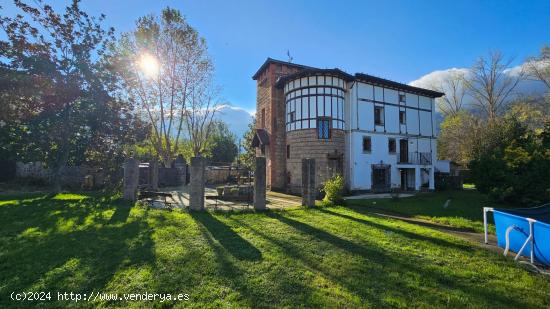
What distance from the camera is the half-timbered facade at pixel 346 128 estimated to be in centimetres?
1967

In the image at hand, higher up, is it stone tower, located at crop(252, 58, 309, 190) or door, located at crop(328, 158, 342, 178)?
stone tower, located at crop(252, 58, 309, 190)

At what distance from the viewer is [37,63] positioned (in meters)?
11.1

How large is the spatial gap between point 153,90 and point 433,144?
86.6 feet

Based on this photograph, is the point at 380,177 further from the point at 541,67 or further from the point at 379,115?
the point at 541,67

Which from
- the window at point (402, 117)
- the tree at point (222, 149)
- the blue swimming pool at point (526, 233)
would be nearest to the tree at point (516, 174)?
the window at point (402, 117)

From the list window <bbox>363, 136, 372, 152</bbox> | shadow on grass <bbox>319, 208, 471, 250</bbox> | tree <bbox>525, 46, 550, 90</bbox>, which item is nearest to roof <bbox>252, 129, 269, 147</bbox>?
window <bbox>363, 136, 372, 152</bbox>

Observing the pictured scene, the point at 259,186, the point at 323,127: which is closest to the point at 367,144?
the point at 323,127

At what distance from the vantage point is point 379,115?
73.2ft

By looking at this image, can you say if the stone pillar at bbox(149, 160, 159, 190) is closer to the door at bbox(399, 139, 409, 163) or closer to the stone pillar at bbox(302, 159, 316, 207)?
the stone pillar at bbox(302, 159, 316, 207)

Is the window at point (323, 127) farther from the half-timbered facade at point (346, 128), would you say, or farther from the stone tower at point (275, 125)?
the stone tower at point (275, 125)

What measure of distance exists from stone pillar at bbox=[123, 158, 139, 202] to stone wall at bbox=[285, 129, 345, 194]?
11901mm

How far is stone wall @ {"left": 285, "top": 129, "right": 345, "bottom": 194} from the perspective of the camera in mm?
19469

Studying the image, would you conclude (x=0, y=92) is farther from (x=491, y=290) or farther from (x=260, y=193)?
(x=491, y=290)

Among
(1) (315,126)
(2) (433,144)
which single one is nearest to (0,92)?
(1) (315,126)
